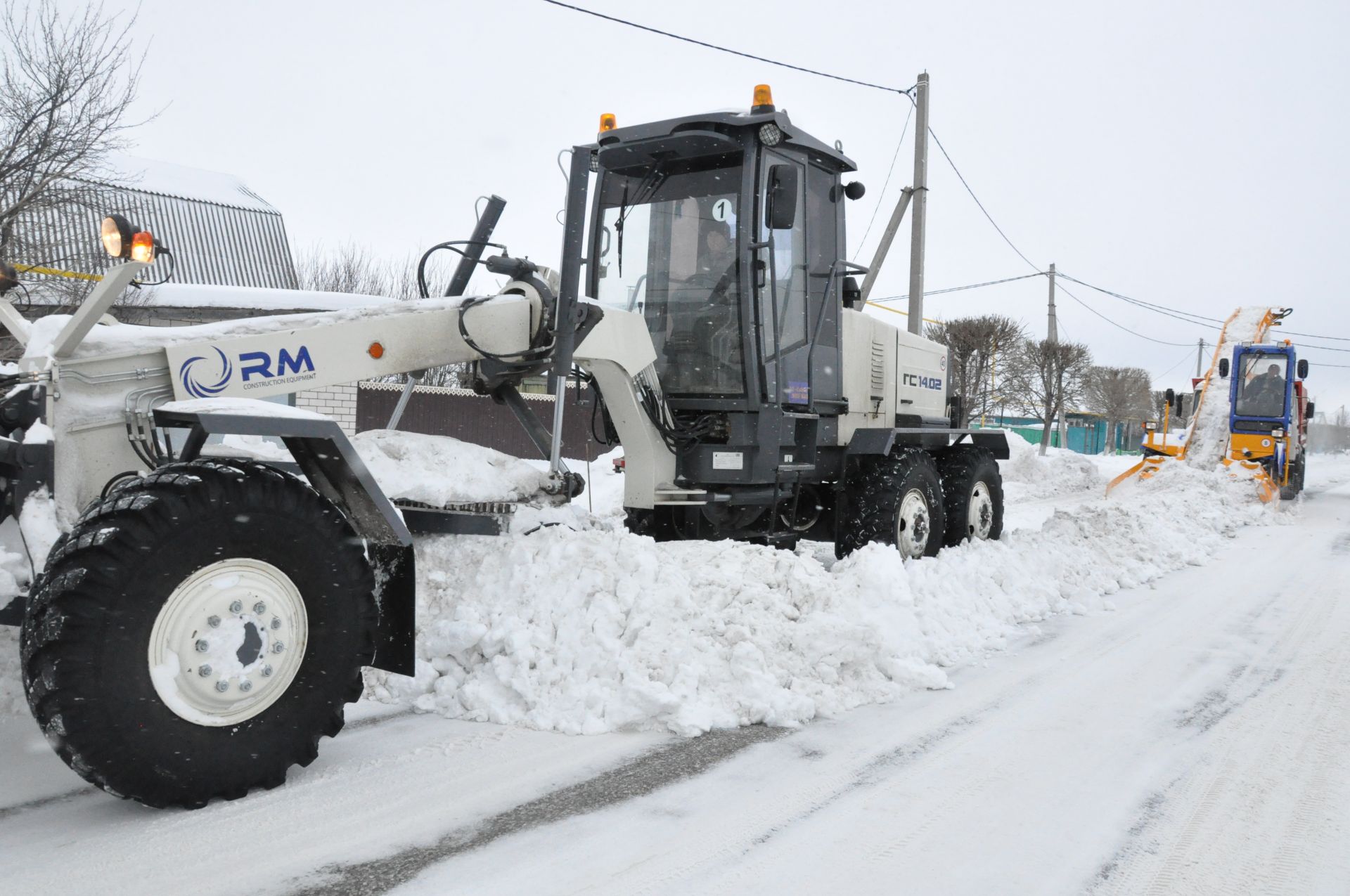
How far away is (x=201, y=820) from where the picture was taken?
2844 mm

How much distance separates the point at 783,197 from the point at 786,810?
354cm

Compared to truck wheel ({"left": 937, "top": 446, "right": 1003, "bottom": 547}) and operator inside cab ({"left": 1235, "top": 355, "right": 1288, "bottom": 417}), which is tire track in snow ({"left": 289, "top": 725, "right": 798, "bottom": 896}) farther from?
operator inside cab ({"left": 1235, "top": 355, "right": 1288, "bottom": 417})

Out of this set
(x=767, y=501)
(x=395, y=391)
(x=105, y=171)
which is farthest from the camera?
(x=395, y=391)

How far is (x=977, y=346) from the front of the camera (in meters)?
27.0

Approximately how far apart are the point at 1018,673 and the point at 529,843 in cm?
300

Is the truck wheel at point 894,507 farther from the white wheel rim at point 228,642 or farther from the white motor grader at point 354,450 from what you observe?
the white wheel rim at point 228,642

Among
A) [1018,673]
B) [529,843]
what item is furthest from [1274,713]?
[529,843]

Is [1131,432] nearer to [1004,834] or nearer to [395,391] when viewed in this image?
[395,391]

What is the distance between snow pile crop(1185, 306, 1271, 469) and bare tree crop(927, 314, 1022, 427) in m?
8.32

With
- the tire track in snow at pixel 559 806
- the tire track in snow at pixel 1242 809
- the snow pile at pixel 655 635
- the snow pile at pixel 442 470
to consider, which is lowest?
the tire track in snow at pixel 1242 809

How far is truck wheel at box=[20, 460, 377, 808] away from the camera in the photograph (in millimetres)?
2613

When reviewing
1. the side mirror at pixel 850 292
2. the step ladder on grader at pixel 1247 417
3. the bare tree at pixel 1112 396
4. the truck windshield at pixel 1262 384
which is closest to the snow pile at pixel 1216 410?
the step ladder on grader at pixel 1247 417

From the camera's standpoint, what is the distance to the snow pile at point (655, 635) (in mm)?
3904

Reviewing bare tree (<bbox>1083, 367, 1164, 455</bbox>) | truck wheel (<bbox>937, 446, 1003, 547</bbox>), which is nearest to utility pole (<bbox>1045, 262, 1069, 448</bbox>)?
bare tree (<bbox>1083, 367, 1164, 455</bbox>)
